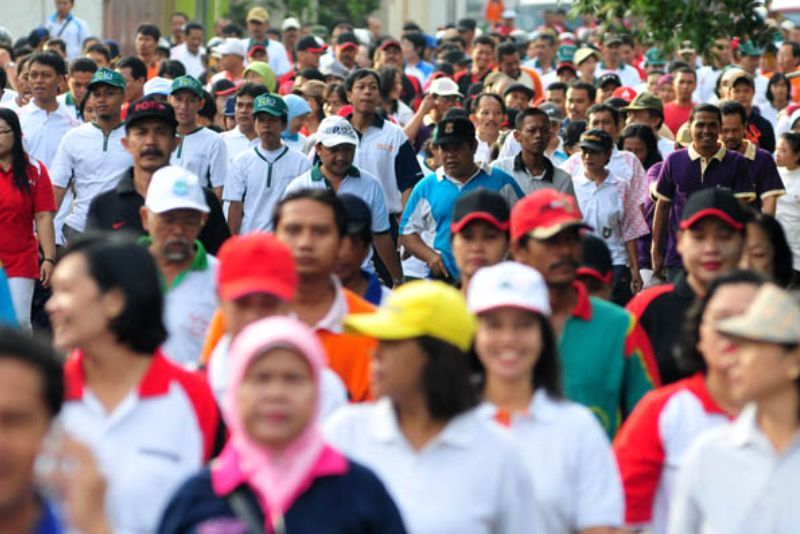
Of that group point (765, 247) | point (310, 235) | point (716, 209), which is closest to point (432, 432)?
point (310, 235)

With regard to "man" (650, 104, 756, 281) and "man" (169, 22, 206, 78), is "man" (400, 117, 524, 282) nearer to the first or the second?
"man" (650, 104, 756, 281)

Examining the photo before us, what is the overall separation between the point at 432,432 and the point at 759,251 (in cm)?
331

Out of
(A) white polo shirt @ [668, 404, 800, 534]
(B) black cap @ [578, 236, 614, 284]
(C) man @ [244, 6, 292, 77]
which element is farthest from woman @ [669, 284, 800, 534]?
(C) man @ [244, 6, 292, 77]

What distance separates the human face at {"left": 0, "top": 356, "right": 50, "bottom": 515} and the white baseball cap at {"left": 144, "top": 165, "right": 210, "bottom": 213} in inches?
155

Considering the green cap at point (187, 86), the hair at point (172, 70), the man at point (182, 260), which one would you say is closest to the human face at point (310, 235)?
the man at point (182, 260)

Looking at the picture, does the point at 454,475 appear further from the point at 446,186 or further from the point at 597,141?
the point at 597,141

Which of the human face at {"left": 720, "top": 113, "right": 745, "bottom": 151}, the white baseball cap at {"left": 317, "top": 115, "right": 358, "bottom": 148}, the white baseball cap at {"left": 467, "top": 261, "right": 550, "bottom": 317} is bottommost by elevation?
the white baseball cap at {"left": 467, "top": 261, "right": 550, "bottom": 317}

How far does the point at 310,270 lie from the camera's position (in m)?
7.80

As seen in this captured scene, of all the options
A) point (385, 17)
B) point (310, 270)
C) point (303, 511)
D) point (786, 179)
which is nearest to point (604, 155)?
point (786, 179)

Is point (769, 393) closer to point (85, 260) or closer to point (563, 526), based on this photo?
point (563, 526)

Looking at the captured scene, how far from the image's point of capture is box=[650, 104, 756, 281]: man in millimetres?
14367

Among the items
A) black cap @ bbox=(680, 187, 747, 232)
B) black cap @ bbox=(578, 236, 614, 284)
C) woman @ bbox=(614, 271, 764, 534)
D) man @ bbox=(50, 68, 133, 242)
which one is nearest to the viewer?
woman @ bbox=(614, 271, 764, 534)

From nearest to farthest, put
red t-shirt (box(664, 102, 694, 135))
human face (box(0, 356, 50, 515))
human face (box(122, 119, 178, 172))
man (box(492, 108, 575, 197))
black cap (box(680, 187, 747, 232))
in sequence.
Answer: human face (box(0, 356, 50, 515)) < black cap (box(680, 187, 747, 232)) < human face (box(122, 119, 178, 172)) < man (box(492, 108, 575, 197)) < red t-shirt (box(664, 102, 694, 135))

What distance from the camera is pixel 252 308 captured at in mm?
6730
